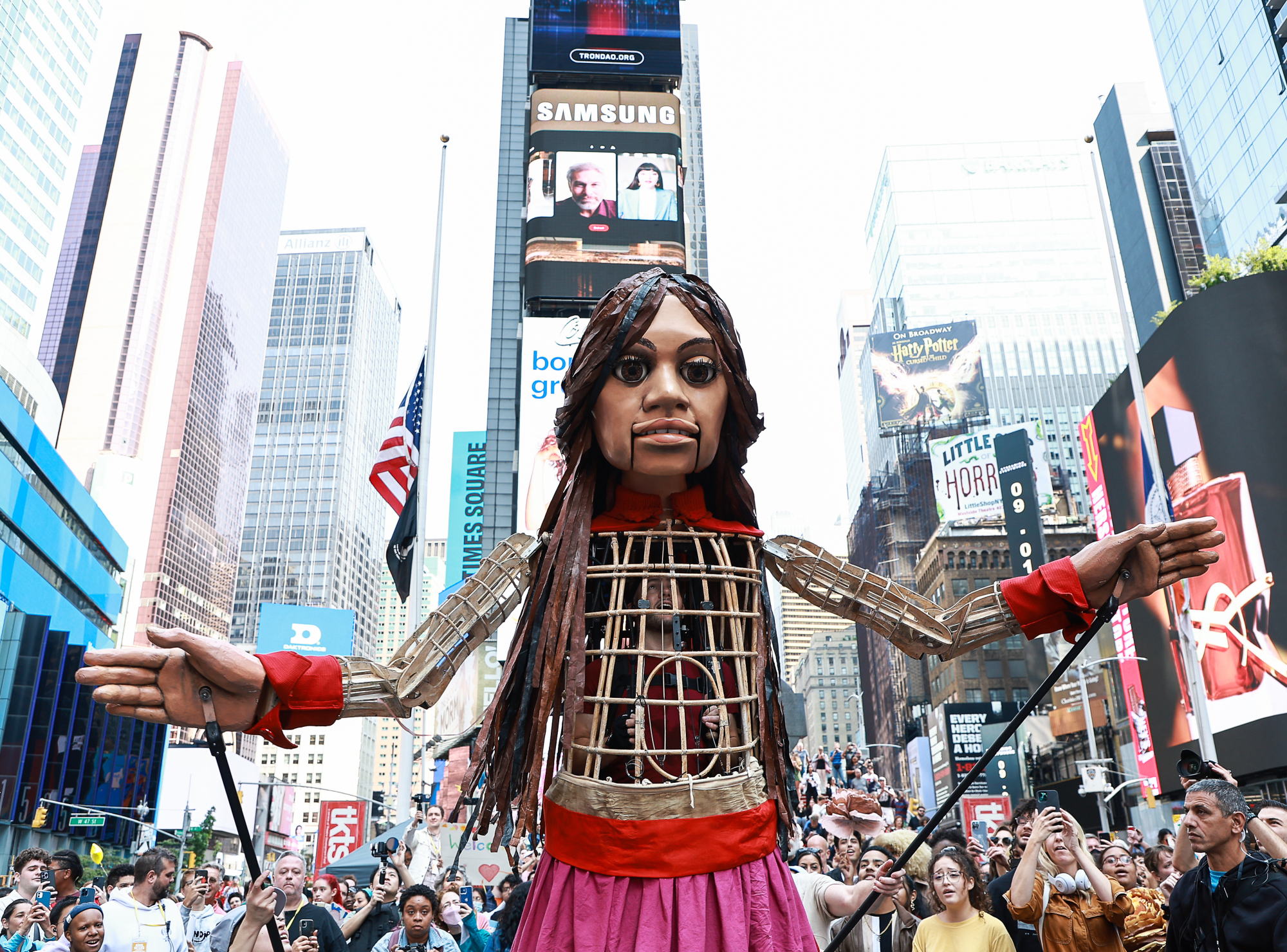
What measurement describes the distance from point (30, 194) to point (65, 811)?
125 feet

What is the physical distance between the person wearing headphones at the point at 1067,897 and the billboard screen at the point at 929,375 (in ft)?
168

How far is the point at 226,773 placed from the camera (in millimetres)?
2307

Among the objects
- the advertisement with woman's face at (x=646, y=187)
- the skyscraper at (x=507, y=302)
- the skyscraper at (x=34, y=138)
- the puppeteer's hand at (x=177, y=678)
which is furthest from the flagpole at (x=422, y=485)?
the skyscraper at (x=34, y=138)

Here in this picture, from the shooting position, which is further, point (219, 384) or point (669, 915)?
point (219, 384)

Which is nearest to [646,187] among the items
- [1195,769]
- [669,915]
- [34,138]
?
[1195,769]

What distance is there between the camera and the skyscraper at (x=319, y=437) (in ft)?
395

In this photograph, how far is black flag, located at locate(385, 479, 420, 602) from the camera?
12.3m

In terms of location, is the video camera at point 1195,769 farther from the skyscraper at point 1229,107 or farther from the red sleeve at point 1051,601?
the skyscraper at point 1229,107

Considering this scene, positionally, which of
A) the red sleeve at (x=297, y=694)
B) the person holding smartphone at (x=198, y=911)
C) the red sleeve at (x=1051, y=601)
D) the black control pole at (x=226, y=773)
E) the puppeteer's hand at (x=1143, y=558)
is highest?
the puppeteer's hand at (x=1143, y=558)

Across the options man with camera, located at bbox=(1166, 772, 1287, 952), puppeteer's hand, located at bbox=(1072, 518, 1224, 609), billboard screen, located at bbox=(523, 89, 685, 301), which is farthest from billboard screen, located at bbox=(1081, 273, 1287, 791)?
puppeteer's hand, located at bbox=(1072, 518, 1224, 609)

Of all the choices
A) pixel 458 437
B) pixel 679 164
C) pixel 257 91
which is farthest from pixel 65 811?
pixel 257 91

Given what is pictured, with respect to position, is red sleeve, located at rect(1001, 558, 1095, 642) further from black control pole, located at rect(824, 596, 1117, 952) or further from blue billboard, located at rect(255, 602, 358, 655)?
blue billboard, located at rect(255, 602, 358, 655)

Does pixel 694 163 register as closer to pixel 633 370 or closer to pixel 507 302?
pixel 507 302

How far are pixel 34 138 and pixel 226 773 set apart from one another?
66343 mm
